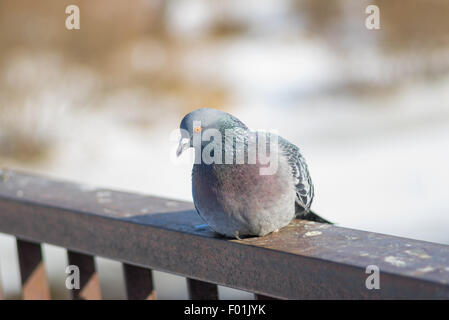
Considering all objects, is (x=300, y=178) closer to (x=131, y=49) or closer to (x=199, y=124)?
(x=199, y=124)

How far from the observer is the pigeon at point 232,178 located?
1209 millimetres

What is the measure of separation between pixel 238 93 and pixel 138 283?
4.86 metres

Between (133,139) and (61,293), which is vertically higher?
(133,139)

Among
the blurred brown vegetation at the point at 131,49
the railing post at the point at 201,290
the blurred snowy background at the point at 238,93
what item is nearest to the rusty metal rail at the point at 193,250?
the railing post at the point at 201,290

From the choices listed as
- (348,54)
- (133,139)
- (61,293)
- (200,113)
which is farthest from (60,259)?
(348,54)

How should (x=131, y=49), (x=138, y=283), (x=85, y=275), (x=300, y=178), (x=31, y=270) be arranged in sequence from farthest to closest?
(x=131, y=49), (x=31, y=270), (x=85, y=275), (x=138, y=283), (x=300, y=178)

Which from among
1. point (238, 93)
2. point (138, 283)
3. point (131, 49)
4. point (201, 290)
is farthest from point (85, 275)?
point (238, 93)

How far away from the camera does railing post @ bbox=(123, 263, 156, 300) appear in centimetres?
145

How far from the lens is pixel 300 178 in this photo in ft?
4.43

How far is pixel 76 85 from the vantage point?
5531 mm

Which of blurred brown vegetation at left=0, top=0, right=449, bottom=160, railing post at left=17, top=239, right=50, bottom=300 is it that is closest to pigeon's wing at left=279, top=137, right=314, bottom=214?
railing post at left=17, top=239, right=50, bottom=300

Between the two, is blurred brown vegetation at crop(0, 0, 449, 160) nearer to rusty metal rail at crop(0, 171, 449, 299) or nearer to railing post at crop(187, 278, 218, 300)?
rusty metal rail at crop(0, 171, 449, 299)
